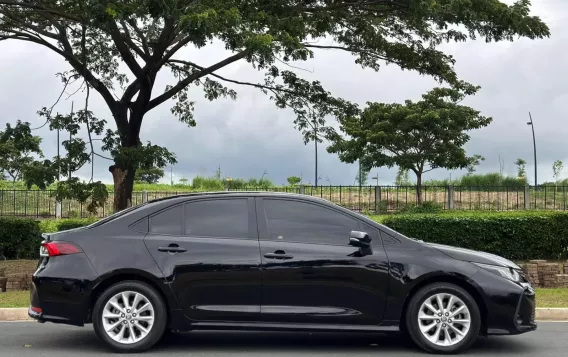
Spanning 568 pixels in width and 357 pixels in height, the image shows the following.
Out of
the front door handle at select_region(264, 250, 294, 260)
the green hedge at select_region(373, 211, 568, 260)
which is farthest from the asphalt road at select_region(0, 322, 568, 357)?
the green hedge at select_region(373, 211, 568, 260)

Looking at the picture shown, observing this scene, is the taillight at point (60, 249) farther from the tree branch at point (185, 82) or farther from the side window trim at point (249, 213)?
the tree branch at point (185, 82)

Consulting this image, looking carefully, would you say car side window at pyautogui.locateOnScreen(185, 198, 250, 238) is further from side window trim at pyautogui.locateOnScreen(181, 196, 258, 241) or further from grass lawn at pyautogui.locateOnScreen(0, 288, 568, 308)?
grass lawn at pyautogui.locateOnScreen(0, 288, 568, 308)

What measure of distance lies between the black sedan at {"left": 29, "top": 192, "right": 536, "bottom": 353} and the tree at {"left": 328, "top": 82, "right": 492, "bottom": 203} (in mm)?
26227

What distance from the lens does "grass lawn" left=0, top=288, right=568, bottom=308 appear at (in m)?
9.90

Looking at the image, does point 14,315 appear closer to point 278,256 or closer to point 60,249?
point 60,249

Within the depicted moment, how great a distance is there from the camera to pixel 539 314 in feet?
30.5

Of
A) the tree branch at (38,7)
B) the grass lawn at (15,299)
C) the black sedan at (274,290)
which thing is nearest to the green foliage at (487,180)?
the tree branch at (38,7)

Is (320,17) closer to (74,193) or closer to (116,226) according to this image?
(74,193)

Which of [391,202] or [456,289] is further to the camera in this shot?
[391,202]

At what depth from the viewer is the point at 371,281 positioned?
6.71 metres

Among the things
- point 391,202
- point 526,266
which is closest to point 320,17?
point 526,266

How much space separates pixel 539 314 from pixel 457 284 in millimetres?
3152

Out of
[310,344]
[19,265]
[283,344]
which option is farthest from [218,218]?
[19,265]

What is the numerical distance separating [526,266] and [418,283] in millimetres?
6928
